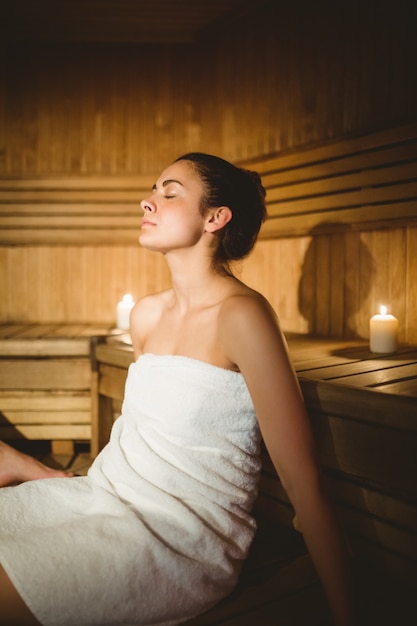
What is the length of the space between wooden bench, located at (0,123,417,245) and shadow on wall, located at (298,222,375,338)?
8cm

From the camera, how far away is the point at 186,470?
4.71ft

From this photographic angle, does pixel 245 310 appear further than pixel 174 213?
No

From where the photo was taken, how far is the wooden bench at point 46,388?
3.16m

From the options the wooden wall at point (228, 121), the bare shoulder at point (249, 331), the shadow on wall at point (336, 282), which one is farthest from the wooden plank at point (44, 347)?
the bare shoulder at point (249, 331)

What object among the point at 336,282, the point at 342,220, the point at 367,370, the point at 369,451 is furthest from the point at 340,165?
the point at 369,451

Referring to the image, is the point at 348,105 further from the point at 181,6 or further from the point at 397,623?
the point at 397,623

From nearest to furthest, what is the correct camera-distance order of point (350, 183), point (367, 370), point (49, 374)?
point (367, 370)
point (350, 183)
point (49, 374)

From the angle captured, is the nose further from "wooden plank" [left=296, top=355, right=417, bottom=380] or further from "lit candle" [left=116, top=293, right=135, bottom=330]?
"lit candle" [left=116, top=293, right=135, bottom=330]

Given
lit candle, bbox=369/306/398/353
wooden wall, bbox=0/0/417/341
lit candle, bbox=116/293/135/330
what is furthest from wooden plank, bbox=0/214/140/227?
lit candle, bbox=369/306/398/353

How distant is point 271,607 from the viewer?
4.58ft

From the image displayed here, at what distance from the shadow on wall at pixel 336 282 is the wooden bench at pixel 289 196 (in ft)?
0.25

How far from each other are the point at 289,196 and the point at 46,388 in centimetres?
191

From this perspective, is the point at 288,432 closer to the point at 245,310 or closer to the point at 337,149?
the point at 245,310

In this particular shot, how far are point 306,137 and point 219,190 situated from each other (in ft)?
6.18
